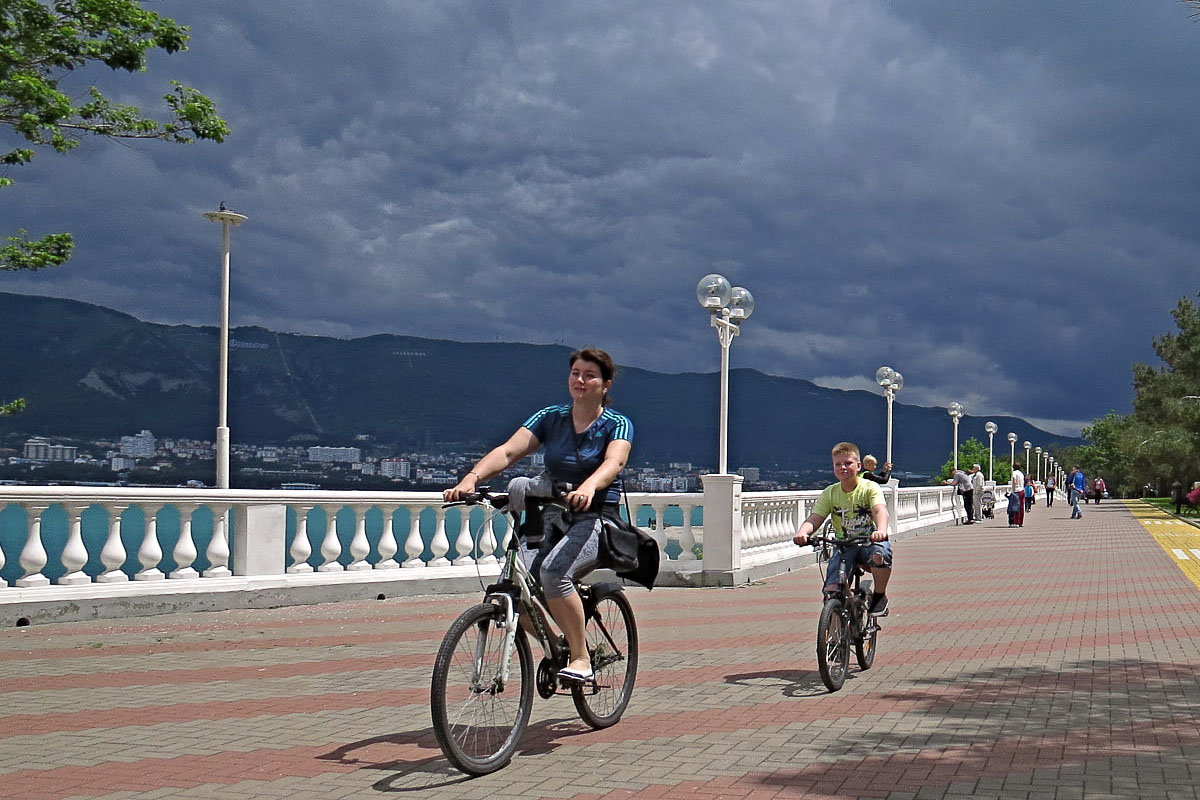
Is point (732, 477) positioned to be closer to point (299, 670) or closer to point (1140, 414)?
point (299, 670)

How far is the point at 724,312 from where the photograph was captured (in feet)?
55.5

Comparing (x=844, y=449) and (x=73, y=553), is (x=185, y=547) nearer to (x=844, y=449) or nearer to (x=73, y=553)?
(x=73, y=553)

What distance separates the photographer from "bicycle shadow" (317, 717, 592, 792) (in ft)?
17.6

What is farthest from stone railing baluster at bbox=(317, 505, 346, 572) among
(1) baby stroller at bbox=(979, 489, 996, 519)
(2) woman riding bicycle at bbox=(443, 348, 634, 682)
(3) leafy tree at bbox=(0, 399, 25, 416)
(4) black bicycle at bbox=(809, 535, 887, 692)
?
(1) baby stroller at bbox=(979, 489, 996, 519)

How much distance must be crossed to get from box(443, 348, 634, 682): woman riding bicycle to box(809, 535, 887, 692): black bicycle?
7.03 feet

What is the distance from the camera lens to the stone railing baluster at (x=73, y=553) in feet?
34.4

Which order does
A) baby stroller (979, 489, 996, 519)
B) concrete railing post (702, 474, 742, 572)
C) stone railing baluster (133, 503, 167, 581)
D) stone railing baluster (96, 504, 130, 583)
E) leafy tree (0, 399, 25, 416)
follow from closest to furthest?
stone railing baluster (96, 504, 130, 583) < stone railing baluster (133, 503, 167, 581) < concrete railing post (702, 474, 742, 572) < leafy tree (0, 399, 25, 416) < baby stroller (979, 489, 996, 519)

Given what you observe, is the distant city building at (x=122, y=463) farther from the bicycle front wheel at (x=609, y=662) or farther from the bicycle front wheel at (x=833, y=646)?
the bicycle front wheel at (x=609, y=662)

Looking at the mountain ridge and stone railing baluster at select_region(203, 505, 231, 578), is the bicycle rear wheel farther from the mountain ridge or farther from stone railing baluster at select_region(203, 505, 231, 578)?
the mountain ridge

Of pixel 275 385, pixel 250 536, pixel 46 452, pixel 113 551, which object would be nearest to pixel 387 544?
pixel 250 536

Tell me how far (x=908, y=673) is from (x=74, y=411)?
51.1 m

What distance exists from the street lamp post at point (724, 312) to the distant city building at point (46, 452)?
485 inches

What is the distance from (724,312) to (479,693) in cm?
1197

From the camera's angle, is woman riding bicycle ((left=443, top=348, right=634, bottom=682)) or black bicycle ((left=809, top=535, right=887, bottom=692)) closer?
woman riding bicycle ((left=443, top=348, right=634, bottom=682))
